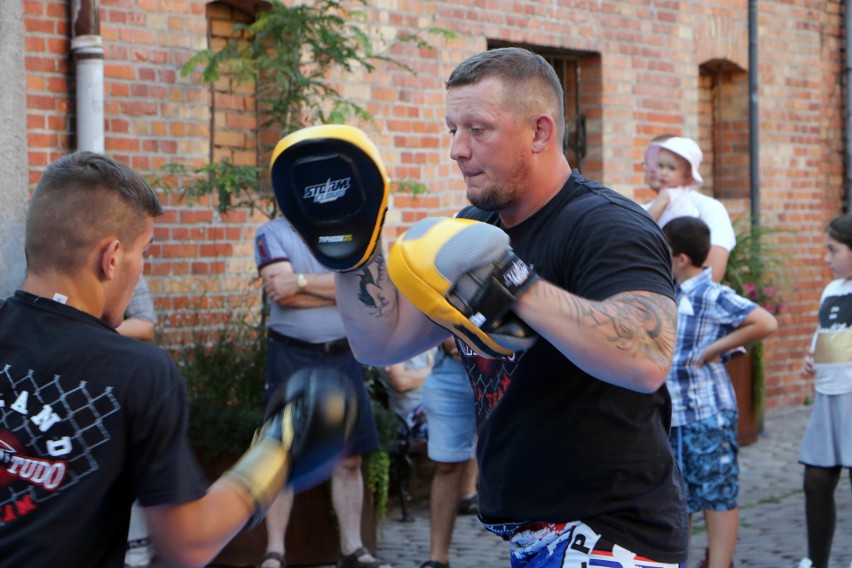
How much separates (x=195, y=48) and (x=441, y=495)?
9.30 ft

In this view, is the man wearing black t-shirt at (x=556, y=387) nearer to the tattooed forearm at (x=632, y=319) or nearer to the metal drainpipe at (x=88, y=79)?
the tattooed forearm at (x=632, y=319)

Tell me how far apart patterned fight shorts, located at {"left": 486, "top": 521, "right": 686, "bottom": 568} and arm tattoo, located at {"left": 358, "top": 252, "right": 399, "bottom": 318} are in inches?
25.9

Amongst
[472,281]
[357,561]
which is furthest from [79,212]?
[357,561]

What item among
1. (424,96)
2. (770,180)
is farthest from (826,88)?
(424,96)

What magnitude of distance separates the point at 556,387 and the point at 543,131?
0.61 metres

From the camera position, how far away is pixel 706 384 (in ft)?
17.6

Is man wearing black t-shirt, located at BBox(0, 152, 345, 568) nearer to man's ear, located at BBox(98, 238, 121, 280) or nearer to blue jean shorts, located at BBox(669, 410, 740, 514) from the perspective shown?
man's ear, located at BBox(98, 238, 121, 280)

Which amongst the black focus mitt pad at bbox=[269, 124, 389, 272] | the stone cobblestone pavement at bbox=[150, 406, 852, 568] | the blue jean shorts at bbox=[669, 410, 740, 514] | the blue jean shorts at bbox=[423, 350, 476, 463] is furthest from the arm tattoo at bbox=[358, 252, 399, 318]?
the stone cobblestone pavement at bbox=[150, 406, 852, 568]

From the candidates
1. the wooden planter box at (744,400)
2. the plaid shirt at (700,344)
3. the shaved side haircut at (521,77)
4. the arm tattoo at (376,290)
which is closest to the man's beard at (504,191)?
the shaved side haircut at (521,77)

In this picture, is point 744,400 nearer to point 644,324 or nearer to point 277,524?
point 277,524

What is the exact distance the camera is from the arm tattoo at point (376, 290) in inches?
122

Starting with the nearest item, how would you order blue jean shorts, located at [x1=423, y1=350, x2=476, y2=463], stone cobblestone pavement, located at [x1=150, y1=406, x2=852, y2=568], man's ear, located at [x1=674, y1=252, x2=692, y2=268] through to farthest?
man's ear, located at [x1=674, y1=252, x2=692, y2=268] < blue jean shorts, located at [x1=423, y1=350, x2=476, y2=463] < stone cobblestone pavement, located at [x1=150, y1=406, x2=852, y2=568]

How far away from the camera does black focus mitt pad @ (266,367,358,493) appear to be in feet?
8.48

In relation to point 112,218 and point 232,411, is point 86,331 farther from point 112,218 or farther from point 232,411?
point 232,411
